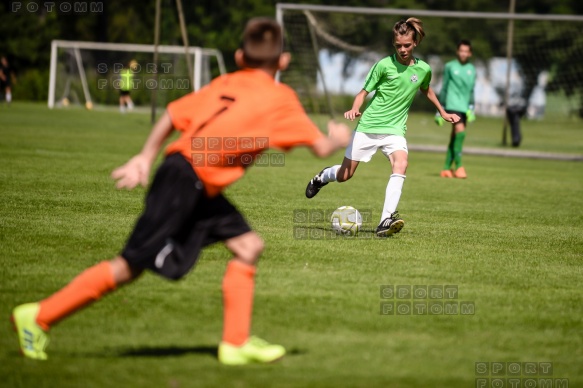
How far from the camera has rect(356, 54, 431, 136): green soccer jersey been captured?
10352 mm

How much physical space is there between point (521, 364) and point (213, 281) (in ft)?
8.41

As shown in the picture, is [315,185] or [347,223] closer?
[347,223]

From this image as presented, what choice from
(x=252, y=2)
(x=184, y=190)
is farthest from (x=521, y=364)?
(x=252, y=2)

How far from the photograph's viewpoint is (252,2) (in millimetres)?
61156

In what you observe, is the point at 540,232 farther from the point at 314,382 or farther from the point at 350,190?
the point at 314,382

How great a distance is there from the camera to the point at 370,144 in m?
10.3

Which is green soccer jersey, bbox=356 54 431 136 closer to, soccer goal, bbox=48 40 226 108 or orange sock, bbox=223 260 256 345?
orange sock, bbox=223 260 256 345

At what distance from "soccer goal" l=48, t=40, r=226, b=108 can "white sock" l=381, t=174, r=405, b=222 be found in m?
34.7

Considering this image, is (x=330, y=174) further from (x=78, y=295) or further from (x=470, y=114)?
(x=470, y=114)

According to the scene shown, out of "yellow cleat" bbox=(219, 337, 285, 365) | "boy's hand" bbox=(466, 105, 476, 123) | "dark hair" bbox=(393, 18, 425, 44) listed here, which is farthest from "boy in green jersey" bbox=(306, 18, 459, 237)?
"boy's hand" bbox=(466, 105, 476, 123)
